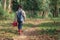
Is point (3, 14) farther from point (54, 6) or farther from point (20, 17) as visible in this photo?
point (54, 6)

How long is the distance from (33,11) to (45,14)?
3647 mm

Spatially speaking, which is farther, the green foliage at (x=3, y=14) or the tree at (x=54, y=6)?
the tree at (x=54, y=6)

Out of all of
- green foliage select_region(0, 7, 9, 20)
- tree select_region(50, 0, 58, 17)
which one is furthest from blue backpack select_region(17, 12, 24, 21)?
tree select_region(50, 0, 58, 17)

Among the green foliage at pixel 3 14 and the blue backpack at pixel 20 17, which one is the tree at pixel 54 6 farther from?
the blue backpack at pixel 20 17

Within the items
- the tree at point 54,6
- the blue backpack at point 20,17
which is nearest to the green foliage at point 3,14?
the blue backpack at point 20,17

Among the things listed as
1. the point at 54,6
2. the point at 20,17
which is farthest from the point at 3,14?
the point at 54,6

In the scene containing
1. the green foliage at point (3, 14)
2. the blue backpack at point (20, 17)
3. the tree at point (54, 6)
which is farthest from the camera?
the tree at point (54, 6)

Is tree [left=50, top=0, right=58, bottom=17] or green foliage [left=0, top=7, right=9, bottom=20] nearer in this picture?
green foliage [left=0, top=7, right=9, bottom=20]

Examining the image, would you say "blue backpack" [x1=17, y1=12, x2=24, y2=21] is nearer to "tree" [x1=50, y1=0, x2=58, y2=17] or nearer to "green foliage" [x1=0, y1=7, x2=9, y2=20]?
"green foliage" [x1=0, y1=7, x2=9, y2=20]

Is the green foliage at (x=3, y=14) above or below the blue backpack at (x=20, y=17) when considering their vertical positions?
below

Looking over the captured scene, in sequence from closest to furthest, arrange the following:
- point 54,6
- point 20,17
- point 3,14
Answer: point 20,17 < point 3,14 < point 54,6

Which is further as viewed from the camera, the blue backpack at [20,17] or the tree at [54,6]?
the tree at [54,6]

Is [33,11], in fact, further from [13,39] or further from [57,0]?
[13,39]

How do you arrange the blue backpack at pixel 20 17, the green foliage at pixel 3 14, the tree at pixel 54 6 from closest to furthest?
the blue backpack at pixel 20 17 → the green foliage at pixel 3 14 → the tree at pixel 54 6
